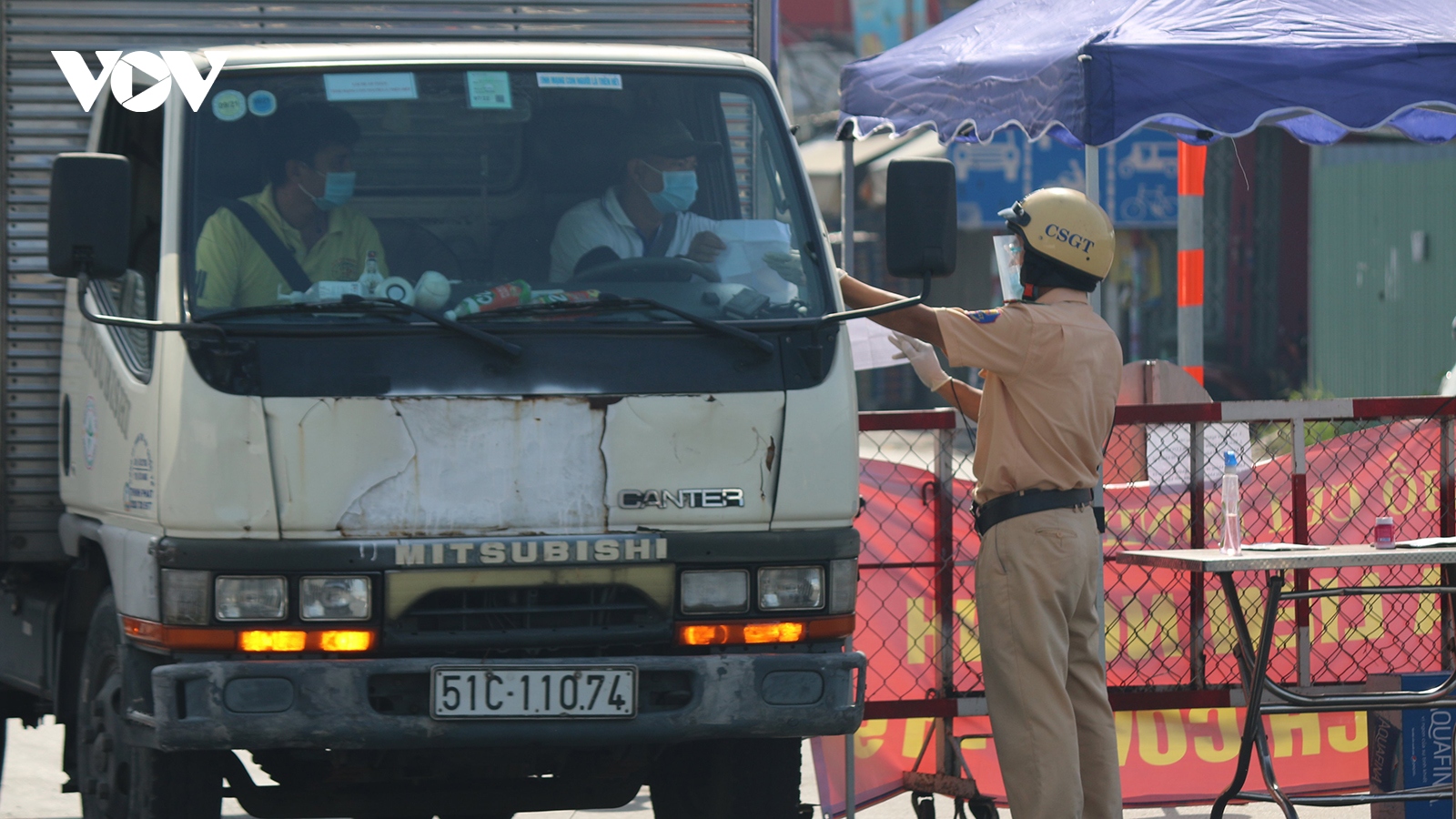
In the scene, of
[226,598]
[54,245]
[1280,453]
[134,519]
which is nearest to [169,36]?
[54,245]

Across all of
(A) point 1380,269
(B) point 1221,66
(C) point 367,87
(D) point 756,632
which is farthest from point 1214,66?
(A) point 1380,269

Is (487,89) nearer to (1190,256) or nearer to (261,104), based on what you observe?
(261,104)

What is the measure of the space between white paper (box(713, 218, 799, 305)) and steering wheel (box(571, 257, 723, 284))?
2.1 inches

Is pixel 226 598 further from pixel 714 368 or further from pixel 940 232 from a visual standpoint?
pixel 940 232

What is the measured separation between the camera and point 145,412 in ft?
15.4

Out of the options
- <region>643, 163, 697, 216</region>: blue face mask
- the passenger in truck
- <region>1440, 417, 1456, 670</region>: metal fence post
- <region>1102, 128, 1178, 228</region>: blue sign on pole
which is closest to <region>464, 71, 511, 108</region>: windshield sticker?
the passenger in truck

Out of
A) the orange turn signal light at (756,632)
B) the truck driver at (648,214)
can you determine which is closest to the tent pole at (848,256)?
the orange turn signal light at (756,632)

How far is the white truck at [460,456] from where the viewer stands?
14.7 ft

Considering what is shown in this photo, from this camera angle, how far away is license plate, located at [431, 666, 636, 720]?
4.50 metres

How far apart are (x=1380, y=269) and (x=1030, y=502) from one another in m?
16.3

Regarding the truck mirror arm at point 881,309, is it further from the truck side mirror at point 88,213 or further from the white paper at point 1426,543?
the white paper at point 1426,543

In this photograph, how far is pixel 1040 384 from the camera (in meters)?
5.17

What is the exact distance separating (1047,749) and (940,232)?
4.77 feet

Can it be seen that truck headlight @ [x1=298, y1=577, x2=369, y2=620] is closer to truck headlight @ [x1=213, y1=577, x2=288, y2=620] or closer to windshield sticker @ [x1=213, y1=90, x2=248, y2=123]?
truck headlight @ [x1=213, y1=577, x2=288, y2=620]
